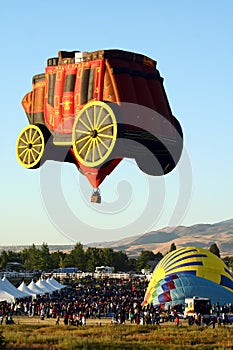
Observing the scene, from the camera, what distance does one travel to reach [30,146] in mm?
36438

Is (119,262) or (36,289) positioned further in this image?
(119,262)

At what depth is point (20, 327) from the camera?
3988 cm

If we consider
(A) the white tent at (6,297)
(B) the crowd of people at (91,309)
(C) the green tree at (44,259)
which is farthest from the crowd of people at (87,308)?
(C) the green tree at (44,259)

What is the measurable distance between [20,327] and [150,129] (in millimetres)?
13879

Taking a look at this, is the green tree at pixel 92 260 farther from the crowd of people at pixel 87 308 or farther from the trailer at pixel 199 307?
the trailer at pixel 199 307

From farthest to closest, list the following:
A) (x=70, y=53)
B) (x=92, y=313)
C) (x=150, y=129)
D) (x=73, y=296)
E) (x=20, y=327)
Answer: (x=73, y=296) < (x=92, y=313) < (x=20, y=327) < (x=70, y=53) < (x=150, y=129)

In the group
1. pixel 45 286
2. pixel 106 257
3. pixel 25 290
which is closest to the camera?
pixel 25 290

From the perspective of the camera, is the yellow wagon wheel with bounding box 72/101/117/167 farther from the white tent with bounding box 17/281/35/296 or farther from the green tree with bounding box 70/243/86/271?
the green tree with bounding box 70/243/86/271

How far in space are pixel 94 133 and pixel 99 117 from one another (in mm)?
742

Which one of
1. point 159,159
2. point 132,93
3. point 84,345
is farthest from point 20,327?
point 132,93

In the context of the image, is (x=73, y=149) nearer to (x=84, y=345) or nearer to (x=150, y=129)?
(x=150, y=129)

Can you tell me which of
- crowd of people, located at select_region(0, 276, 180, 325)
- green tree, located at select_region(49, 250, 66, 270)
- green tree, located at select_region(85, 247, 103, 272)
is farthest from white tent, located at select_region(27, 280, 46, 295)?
green tree, located at select_region(85, 247, 103, 272)

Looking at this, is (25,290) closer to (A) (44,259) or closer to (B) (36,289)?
(B) (36,289)

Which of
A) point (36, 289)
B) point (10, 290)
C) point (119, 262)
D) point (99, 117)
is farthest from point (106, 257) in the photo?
point (99, 117)
